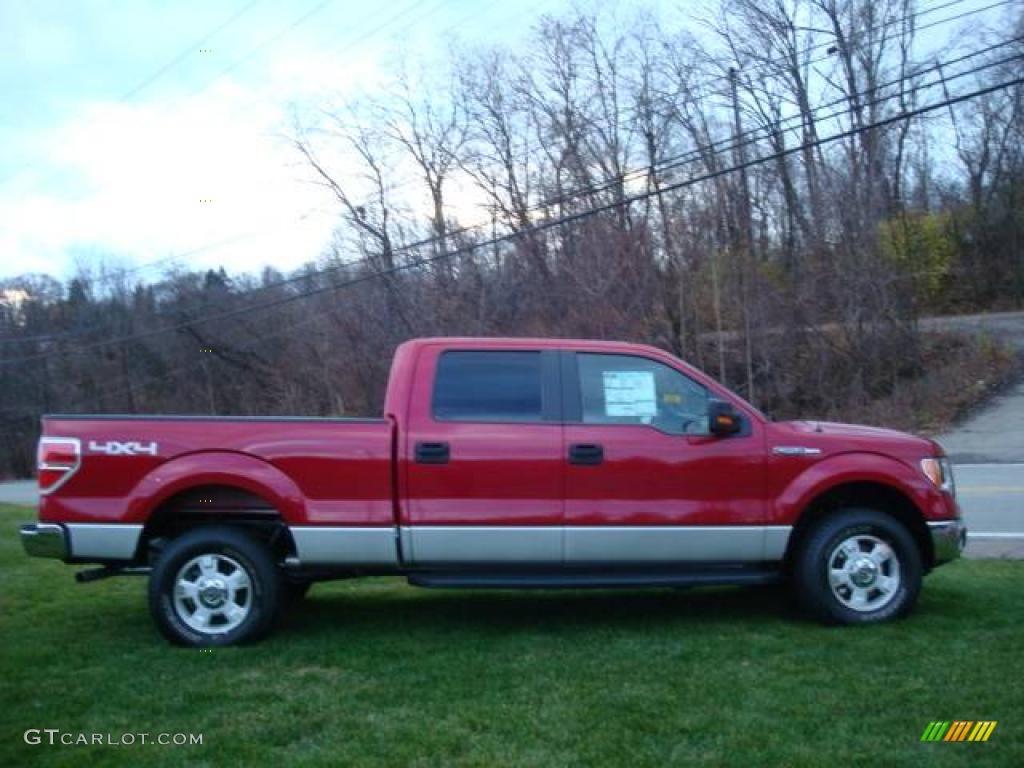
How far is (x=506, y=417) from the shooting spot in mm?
6527

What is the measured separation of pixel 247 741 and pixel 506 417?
2.57 meters

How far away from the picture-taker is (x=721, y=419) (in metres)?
6.40

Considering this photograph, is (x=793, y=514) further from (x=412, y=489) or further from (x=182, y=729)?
(x=182, y=729)

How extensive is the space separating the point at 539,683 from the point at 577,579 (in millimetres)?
1084

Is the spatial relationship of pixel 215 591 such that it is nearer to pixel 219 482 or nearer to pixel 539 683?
pixel 219 482

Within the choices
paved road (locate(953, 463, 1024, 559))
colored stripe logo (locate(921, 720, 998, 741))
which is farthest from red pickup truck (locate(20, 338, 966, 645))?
paved road (locate(953, 463, 1024, 559))

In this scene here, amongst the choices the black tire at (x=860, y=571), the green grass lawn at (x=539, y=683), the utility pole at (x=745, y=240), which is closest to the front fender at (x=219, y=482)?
the green grass lawn at (x=539, y=683)

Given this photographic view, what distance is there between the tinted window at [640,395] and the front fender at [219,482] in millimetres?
1865

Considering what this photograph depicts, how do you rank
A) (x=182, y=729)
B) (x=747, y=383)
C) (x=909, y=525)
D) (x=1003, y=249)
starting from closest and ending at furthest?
(x=182, y=729) < (x=909, y=525) < (x=747, y=383) < (x=1003, y=249)

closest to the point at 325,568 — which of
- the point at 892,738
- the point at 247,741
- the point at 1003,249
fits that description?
the point at 247,741

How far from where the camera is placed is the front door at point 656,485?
6.36 metres

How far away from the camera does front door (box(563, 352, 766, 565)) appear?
Answer: 636 cm

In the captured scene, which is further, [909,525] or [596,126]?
[596,126]

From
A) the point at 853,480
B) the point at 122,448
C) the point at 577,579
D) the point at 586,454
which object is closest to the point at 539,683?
the point at 577,579
